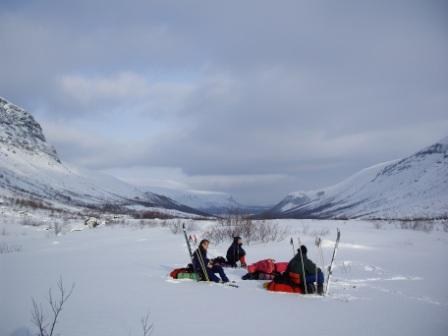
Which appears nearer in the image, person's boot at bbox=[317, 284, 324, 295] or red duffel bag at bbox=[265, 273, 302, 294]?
person's boot at bbox=[317, 284, 324, 295]

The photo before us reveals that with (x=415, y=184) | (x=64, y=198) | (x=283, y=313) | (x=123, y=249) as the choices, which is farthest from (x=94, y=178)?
(x=283, y=313)

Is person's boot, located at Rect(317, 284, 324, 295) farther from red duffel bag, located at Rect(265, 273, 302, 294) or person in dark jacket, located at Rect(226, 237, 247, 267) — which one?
person in dark jacket, located at Rect(226, 237, 247, 267)

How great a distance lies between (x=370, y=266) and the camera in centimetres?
1193

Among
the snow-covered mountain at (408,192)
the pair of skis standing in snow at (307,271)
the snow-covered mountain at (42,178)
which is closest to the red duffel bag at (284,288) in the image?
the pair of skis standing in snow at (307,271)

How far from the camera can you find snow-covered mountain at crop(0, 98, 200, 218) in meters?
105

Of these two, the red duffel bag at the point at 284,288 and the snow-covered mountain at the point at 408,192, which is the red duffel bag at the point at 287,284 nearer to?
the red duffel bag at the point at 284,288

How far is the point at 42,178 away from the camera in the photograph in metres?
124

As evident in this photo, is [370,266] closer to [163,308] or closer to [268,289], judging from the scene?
[268,289]

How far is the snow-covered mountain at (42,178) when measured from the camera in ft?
344

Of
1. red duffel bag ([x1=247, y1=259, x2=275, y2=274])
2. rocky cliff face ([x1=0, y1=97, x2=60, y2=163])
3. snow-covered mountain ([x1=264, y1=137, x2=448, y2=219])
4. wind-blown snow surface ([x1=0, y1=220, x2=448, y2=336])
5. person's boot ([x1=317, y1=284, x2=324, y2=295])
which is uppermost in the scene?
rocky cliff face ([x1=0, y1=97, x2=60, y2=163])

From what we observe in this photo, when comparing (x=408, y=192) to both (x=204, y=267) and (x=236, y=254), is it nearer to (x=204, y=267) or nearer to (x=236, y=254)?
(x=236, y=254)

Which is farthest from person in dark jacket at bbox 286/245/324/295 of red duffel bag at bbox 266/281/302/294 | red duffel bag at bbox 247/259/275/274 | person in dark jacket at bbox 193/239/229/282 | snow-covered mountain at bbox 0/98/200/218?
snow-covered mountain at bbox 0/98/200/218

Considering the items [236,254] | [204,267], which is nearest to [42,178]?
[236,254]

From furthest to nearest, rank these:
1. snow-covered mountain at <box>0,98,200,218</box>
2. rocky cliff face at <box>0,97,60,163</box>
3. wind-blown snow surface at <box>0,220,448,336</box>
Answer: rocky cliff face at <box>0,97,60,163</box> < snow-covered mountain at <box>0,98,200,218</box> < wind-blown snow surface at <box>0,220,448,336</box>
